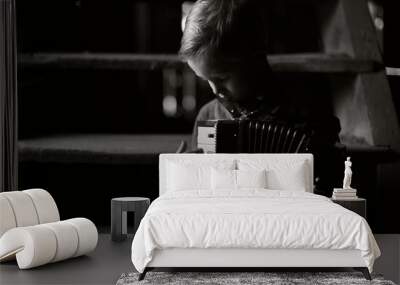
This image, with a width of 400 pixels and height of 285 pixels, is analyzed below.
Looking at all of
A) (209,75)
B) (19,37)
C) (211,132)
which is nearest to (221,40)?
(209,75)

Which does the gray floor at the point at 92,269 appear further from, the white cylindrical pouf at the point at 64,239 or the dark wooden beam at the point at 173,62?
the dark wooden beam at the point at 173,62

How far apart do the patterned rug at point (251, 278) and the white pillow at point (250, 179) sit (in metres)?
1.02

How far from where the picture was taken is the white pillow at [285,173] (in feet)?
17.7

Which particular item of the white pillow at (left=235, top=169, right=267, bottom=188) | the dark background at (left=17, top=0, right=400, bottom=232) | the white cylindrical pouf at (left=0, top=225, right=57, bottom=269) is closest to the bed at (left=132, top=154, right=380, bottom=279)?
the white cylindrical pouf at (left=0, top=225, right=57, bottom=269)

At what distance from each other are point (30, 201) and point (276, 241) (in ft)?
5.92

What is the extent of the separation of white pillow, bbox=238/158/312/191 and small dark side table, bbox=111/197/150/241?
0.85 m

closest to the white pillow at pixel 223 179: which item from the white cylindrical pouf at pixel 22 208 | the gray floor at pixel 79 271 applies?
the gray floor at pixel 79 271

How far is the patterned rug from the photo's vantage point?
4.18 m

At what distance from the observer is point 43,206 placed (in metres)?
5.02

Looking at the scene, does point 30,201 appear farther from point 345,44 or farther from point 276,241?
point 345,44

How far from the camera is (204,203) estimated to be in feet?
14.8

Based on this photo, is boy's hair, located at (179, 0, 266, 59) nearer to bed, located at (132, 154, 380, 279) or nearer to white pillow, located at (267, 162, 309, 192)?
white pillow, located at (267, 162, 309, 192)

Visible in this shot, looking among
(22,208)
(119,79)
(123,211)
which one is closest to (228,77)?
(119,79)

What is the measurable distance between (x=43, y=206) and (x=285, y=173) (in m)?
1.83
